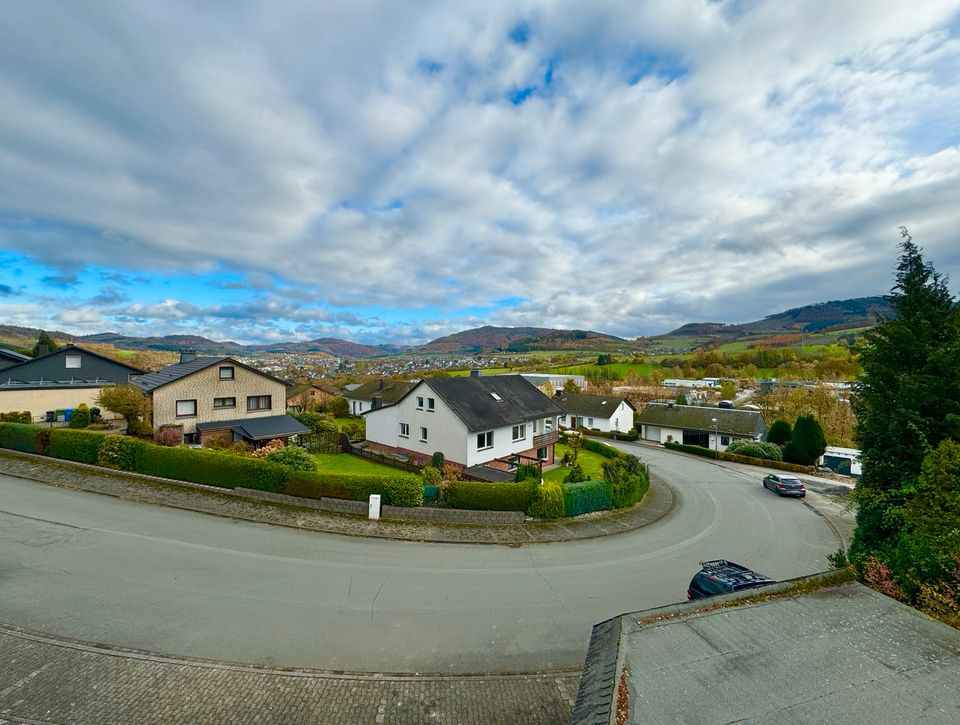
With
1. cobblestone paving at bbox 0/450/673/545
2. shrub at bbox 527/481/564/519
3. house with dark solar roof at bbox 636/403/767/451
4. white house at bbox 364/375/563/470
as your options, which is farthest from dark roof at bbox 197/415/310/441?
house with dark solar roof at bbox 636/403/767/451

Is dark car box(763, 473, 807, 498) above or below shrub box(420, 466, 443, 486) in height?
below

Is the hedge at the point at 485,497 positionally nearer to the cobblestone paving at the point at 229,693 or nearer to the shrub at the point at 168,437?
the cobblestone paving at the point at 229,693

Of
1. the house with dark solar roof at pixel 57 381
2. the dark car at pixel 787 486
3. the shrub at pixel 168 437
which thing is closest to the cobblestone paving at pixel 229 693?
the shrub at pixel 168 437

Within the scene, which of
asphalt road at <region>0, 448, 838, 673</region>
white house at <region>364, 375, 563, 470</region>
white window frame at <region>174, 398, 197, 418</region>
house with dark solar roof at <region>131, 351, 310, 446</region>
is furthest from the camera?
white window frame at <region>174, 398, 197, 418</region>

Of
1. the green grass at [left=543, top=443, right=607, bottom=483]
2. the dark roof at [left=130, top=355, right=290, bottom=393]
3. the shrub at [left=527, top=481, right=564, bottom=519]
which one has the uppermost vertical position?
the dark roof at [left=130, top=355, right=290, bottom=393]

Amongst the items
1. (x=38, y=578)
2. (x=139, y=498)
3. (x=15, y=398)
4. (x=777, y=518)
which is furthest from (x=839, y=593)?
(x=15, y=398)

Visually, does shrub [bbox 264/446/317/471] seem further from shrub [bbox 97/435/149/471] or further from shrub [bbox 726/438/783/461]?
shrub [bbox 726/438/783/461]
